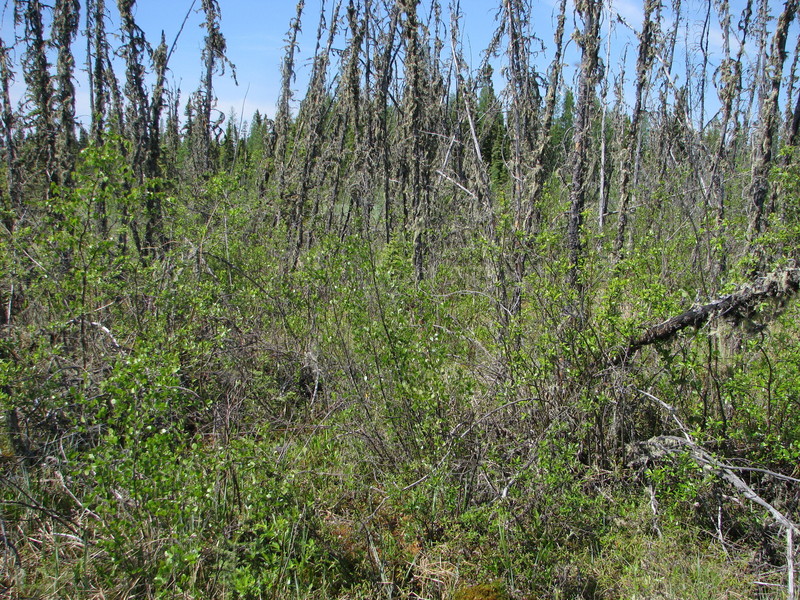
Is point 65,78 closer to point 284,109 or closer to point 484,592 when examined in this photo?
point 284,109

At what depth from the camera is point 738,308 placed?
318 cm

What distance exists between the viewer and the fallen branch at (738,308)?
300 cm

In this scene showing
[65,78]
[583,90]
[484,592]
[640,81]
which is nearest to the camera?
[484,592]

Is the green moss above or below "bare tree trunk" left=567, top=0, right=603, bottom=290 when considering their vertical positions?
below

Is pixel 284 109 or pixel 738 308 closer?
pixel 738 308

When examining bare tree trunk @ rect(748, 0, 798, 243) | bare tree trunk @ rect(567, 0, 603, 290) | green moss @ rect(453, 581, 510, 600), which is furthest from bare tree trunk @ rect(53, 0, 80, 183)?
bare tree trunk @ rect(748, 0, 798, 243)

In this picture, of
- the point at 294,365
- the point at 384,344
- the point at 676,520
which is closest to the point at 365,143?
the point at 294,365

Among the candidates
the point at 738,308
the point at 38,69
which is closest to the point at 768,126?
the point at 738,308

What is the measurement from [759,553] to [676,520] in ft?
1.48

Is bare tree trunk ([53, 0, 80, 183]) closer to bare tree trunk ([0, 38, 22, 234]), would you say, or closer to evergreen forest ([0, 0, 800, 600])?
bare tree trunk ([0, 38, 22, 234])

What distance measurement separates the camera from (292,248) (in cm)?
733

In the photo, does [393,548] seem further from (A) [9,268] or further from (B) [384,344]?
(A) [9,268]

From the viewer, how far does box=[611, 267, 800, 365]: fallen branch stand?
3.00 m

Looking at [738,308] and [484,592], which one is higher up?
[738,308]
